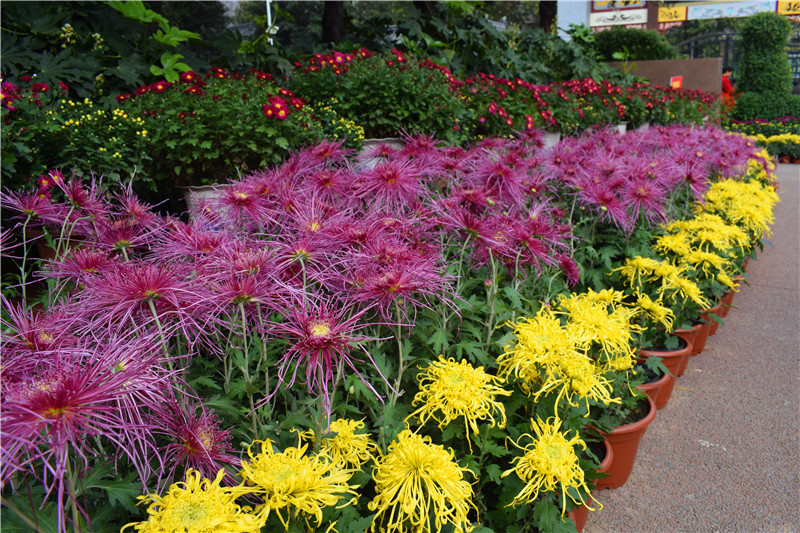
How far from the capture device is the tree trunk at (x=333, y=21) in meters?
7.03

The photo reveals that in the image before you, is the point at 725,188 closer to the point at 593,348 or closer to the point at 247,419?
the point at 593,348

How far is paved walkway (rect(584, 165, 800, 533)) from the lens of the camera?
2354 mm

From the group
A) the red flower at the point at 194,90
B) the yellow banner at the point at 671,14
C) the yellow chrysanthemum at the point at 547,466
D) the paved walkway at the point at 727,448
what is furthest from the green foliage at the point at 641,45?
the yellow chrysanthemum at the point at 547,466

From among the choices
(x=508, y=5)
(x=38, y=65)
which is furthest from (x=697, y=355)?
(x=508, y=5)

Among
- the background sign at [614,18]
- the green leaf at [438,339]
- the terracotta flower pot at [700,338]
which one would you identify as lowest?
the terracotta flower pot at [700,338]

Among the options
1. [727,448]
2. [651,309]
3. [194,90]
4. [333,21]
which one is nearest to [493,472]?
[651,309]

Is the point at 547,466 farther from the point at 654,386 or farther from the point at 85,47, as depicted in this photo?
the point at 85,47

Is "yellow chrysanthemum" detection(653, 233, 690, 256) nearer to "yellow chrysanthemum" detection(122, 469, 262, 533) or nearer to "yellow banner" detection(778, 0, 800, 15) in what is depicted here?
"yellow chrysanthemum" detection(122, 469, 262, 533)

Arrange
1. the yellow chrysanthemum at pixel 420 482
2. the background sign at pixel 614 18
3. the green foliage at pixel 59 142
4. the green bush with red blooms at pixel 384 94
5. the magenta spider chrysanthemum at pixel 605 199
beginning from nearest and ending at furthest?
the yellow chrysanthemum at pixel 420 482, the magenta spider chrysanthemum at pixel 605 199, the green foliage at pixel 59 142, the green bush with red blooms at pixel 384 94, the background sign at pixel 614 18

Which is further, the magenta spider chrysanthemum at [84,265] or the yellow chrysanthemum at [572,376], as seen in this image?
the yellow chrysanthemum at [572,376]

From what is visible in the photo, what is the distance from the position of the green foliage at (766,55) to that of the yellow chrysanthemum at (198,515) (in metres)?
20.4

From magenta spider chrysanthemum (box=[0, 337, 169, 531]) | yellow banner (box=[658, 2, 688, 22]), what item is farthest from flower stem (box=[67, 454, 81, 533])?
yellow banner (box=[658, 2, 688, 22])

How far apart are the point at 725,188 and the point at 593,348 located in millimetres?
3334

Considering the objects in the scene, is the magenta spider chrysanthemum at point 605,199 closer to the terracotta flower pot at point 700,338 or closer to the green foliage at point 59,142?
the terracotta flower pot at point 700,338
